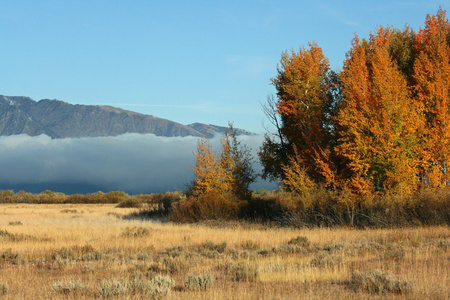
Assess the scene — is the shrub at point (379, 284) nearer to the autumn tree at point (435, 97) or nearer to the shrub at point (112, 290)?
the shrub at point (112, 290)

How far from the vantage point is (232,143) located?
32969 mm

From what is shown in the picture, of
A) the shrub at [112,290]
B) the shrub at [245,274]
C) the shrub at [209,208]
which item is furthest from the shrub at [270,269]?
the shrub at [209,208]

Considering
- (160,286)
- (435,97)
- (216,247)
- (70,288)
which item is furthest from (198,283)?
(435,97)

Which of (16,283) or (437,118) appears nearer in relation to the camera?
(16,283)

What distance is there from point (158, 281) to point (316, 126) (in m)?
21.7

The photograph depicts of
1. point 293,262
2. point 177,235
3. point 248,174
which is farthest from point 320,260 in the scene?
point 248,174

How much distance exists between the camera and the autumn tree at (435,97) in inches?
895

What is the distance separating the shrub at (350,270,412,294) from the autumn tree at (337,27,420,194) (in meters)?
15.0

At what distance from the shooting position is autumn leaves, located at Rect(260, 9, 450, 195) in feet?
73.8

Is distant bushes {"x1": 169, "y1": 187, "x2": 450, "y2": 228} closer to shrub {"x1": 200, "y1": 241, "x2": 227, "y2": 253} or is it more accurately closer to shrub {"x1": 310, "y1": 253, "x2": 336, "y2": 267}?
shrub {"x1": 200, "y1": 241, "x2": 227, "y2": 253}

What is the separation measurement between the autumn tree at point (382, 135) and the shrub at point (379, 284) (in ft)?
49.2

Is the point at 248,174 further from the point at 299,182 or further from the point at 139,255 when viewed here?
the point at 139,255

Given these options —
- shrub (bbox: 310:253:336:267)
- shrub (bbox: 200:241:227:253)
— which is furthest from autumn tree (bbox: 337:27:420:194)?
shrub (bbox: 310:253:336:267)

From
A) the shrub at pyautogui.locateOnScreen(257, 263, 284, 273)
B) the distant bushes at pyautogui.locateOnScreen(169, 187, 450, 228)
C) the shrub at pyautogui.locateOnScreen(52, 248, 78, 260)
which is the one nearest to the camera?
the shrub at pyautogui.locateOnScreen(257, 263, 284, 273)
